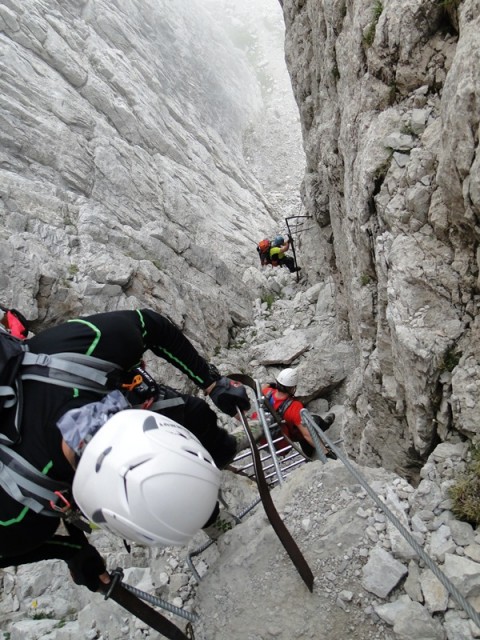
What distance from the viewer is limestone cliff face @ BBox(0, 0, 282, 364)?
13.1m

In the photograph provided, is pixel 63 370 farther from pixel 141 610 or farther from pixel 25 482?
pixel 141 610

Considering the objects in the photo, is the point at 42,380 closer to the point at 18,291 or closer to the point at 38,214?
the point at 18,291

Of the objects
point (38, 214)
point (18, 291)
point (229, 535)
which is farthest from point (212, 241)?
point (229, 535)

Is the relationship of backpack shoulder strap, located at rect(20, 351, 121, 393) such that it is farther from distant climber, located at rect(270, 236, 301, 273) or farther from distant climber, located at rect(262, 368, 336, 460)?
distant climber, located at rect(270, 236, 301, 273)

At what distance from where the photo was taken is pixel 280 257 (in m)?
18.6

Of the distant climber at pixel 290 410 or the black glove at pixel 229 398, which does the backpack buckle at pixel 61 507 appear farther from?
the distant climber at pixel 290 410

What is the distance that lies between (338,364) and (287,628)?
879 cm

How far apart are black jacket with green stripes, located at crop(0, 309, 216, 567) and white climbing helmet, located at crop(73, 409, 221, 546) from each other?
31 cm

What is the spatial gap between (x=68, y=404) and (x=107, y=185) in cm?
1609

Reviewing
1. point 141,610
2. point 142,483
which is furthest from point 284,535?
point 142,483

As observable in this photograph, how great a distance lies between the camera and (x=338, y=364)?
1157cm

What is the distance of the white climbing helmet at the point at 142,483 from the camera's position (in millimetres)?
2469

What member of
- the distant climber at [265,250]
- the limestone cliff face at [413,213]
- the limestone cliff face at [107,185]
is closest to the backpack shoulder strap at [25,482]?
the limestone cliff face at [413,213]

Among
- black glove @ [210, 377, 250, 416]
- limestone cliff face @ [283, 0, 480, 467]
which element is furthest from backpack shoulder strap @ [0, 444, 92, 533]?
limestone cliff face @ [283, 0, 480, 467]
